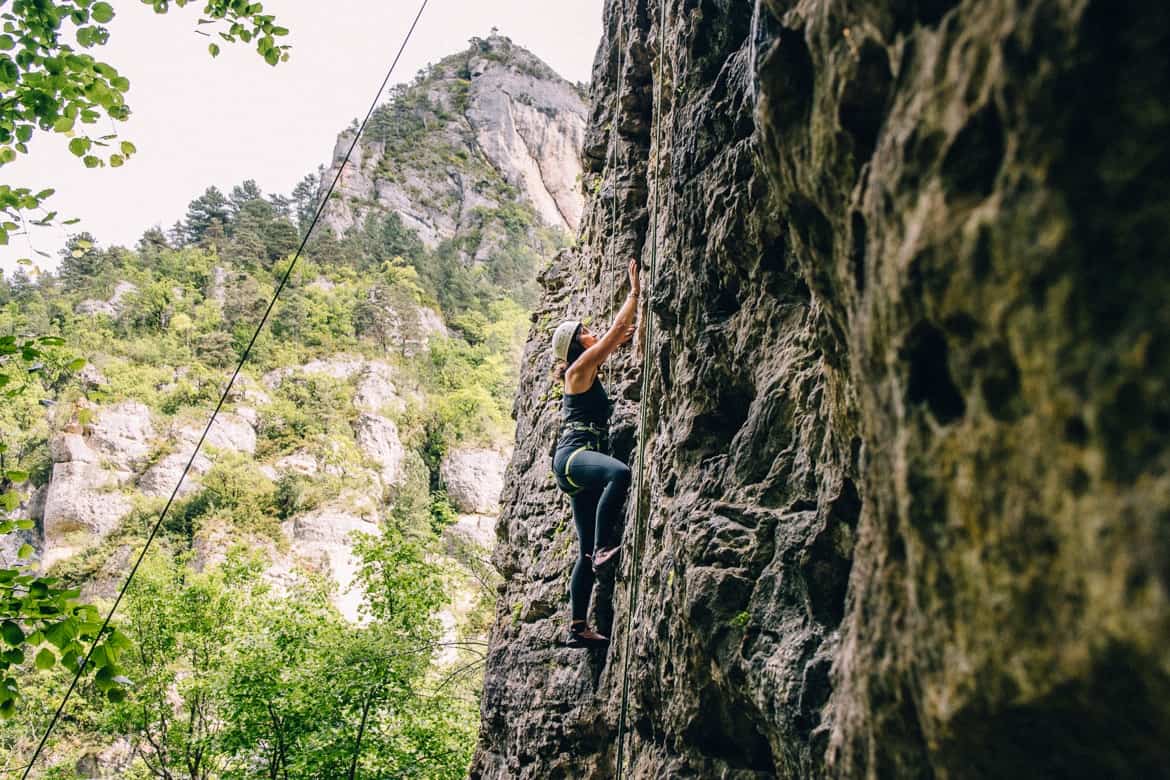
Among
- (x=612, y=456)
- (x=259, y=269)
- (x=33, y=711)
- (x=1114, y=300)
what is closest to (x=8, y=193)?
(x=612, y=456)

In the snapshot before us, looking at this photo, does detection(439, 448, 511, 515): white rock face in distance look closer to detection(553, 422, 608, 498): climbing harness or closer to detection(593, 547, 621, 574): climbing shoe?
detection(553, 422, 608, 498): climbing harness

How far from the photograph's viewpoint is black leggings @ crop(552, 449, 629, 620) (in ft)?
15.8

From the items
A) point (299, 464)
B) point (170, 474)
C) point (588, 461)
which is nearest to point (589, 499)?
point (588, 461)

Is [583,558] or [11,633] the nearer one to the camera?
[11,633]

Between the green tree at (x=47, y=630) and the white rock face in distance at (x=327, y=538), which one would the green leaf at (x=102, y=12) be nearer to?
the green tree at (x=47, y=630)

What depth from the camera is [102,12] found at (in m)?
3.62

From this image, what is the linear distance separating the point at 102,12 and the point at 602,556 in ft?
13.9

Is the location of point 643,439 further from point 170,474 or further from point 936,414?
point 170,474

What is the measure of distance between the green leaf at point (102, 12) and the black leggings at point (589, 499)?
3652 mm

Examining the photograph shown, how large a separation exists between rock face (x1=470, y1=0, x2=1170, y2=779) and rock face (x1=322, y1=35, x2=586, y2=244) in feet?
203

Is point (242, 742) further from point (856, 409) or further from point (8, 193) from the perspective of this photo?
point (856, 409)

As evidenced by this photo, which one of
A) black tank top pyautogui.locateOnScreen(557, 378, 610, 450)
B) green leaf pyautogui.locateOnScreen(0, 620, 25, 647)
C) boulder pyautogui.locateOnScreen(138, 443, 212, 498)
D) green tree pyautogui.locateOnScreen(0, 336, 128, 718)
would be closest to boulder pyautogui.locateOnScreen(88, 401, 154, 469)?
boulder pyautogui.locateOnScreen(138, 443, 212, 498)

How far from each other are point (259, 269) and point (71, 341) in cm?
1233

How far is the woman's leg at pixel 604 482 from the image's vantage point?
4.79 m
